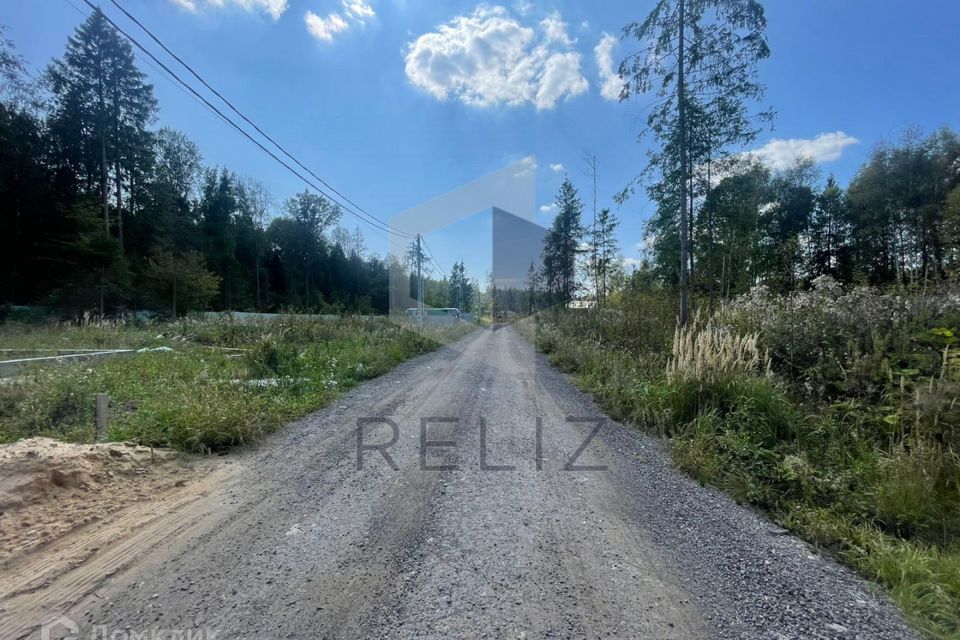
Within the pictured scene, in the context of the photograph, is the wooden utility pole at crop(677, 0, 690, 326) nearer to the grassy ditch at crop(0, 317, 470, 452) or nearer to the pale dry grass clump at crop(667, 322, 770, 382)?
the pale dry grass clump at crop(667, 322, 770, 382)

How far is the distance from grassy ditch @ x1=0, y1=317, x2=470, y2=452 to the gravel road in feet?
2.22

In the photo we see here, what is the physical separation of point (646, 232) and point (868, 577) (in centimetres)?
756

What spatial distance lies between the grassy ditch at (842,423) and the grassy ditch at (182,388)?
13.8 feet

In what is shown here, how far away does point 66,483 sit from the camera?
232 cm

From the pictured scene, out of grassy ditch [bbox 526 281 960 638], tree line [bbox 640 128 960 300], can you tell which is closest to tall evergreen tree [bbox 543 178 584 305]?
tree line [bbox 640 128 960 300]

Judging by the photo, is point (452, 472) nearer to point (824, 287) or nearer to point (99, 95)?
point (824, 287)

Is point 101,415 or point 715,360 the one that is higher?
point 715,360

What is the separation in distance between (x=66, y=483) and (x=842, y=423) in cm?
602

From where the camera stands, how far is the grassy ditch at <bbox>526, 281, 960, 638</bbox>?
197cm

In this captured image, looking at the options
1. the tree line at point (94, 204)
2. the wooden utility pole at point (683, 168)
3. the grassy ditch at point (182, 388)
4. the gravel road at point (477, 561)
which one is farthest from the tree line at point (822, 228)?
the tree line at point (94, 204)

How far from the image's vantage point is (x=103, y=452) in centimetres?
268

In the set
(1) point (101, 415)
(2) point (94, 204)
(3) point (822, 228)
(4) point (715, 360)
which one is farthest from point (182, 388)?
(3) point (822, 228)

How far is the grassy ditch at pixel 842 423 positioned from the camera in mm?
1972

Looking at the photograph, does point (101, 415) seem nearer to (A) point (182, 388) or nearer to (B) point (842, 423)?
(A) point (182, 388)
